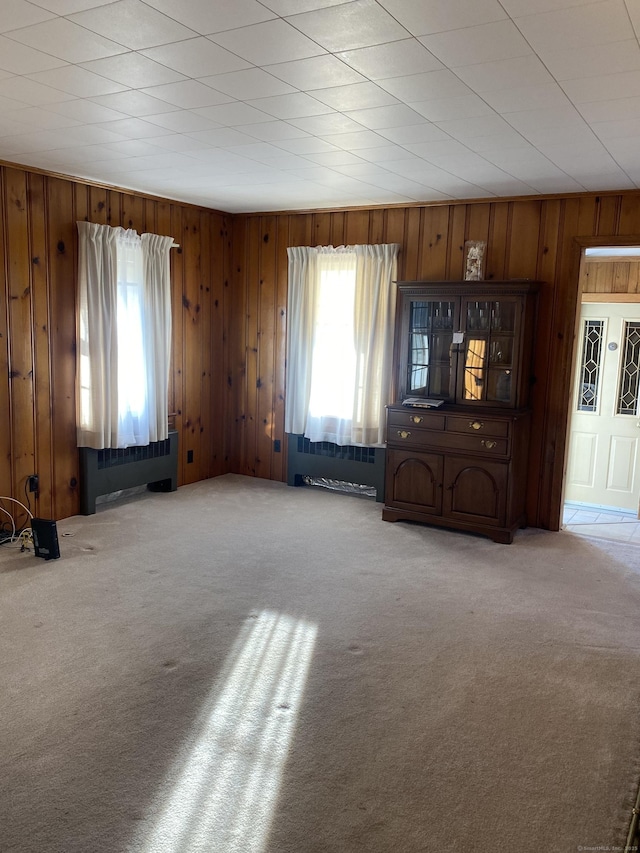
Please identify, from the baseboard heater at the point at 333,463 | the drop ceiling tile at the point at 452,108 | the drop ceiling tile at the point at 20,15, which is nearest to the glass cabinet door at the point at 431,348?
the baseboard heater at the point at 333,463

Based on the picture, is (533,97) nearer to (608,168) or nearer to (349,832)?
(608,168)

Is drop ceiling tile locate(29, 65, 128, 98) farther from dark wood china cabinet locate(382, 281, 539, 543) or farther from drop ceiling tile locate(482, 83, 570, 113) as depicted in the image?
dark wood china cabinet locate(382, 281, 539, 543)

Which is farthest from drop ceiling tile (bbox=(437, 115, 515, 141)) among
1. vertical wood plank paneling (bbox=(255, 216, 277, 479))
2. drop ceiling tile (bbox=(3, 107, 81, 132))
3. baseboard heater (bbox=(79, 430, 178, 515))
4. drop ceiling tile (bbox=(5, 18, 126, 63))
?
baseboard heater (bbox=(79, 430, 178, 515))

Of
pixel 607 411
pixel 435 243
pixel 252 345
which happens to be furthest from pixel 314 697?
pixel 607 411

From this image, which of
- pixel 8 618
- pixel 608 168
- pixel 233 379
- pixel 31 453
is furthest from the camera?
pixel 233 379

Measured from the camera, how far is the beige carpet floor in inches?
82.4

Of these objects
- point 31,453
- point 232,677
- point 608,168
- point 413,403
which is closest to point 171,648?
point 232,677

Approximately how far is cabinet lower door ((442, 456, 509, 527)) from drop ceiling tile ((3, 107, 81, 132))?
10.5 ft

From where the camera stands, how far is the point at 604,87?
2.71 meters

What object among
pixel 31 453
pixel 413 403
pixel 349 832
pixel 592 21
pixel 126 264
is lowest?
pixel 349 832

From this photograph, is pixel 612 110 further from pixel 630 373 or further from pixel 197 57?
pixel 630 373

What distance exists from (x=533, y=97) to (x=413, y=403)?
2.54 metres

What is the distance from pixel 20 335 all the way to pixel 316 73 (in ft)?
9.38

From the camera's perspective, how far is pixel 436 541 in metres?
4.85
